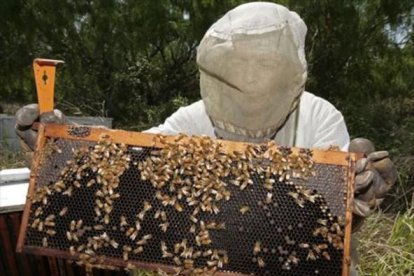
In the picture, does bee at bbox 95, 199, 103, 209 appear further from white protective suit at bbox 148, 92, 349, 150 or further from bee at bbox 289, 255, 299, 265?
bee at bbox 289, 255, 299, 265

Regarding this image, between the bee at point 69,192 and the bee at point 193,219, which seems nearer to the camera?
the bee at point 193,219

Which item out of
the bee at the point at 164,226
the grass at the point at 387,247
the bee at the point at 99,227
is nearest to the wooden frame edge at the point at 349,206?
the bee at the point at 164,226

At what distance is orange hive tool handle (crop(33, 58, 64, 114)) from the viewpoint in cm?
210

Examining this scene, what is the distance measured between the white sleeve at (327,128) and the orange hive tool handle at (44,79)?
1081 mm

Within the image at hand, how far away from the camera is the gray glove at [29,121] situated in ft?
7.01

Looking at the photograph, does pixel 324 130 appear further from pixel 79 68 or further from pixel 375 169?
pixel 79 68

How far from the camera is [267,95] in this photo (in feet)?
6.72

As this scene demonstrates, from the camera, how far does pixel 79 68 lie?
8.17 m

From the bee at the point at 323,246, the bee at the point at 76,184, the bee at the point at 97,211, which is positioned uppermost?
the bee at the point at 76,184

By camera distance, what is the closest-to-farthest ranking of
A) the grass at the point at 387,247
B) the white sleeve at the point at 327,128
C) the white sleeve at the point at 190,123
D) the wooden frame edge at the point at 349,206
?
1. the wooden frame edge at the point at 349,206
2. the white sleeve at the point at 327,128
3. the white sleeve at the point at 190,123
4. the grass at the point at 387,247

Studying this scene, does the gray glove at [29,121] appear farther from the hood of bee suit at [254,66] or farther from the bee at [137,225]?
the hood of bee suit at [254,66]

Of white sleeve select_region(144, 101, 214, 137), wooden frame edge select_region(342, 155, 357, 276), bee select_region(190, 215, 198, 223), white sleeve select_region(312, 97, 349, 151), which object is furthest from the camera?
white sleeve select_region(144, 101, 214, 137)

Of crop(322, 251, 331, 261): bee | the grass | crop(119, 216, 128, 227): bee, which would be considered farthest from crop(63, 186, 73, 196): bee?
the grass

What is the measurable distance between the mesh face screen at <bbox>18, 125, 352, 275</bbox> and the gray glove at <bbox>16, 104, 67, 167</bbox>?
2.0 inches
